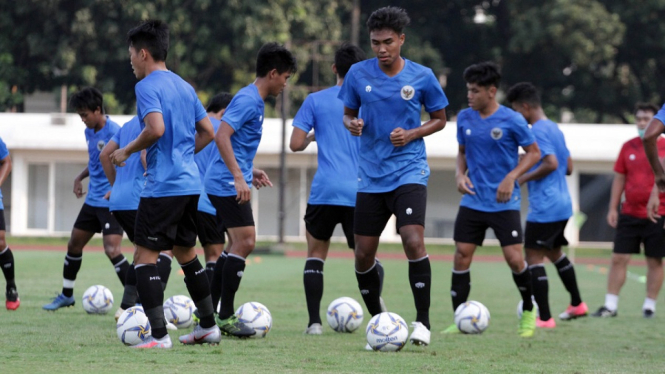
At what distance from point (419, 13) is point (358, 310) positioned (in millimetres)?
38000

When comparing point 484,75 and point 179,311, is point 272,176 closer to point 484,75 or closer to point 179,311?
point 484,75

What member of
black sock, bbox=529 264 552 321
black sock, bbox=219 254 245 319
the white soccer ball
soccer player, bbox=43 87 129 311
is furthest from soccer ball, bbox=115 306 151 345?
black sock, bbox=529 264 552 321

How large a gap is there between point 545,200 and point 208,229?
3.59 metres

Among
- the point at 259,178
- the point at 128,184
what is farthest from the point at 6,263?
the point at 259,178

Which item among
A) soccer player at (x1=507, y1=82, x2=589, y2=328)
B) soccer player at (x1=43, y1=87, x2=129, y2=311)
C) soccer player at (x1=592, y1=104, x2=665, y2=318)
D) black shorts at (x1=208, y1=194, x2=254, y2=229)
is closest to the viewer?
black shorts at (x1=208, y1=194, x2=254, y2=229)

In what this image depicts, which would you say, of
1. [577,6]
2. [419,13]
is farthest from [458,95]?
[577,6]

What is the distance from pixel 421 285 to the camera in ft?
24.3

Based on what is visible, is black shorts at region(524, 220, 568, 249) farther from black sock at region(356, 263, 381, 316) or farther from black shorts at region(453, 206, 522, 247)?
black sock at region(356, 263, 381, 316)

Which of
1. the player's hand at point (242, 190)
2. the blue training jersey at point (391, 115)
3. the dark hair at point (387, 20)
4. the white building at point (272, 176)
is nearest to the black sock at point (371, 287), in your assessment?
the blue training jersey at point (391, 115)

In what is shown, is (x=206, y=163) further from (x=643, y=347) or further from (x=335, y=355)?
(x=643, y=347)

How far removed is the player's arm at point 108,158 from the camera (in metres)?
8.00

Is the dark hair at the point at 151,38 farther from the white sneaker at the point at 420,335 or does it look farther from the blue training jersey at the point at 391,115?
the white sneaker at the point at 420,335

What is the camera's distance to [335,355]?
6.90m

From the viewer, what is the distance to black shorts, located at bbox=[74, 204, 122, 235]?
32.9 feet
